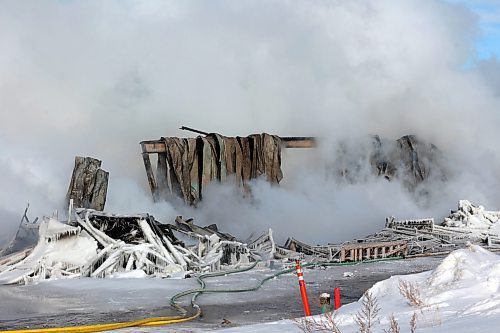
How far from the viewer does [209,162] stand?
788 inches

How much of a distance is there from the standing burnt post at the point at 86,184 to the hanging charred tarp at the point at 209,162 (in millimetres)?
2912

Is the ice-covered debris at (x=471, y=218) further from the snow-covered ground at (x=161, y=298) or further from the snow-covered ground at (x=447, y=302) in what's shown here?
the snow-covered ground at (x=447, y=302)

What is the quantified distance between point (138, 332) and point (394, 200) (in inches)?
661

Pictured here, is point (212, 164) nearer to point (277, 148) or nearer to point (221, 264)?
point (277, 148)

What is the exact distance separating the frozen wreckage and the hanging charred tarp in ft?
16.0

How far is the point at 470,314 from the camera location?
18.9ft

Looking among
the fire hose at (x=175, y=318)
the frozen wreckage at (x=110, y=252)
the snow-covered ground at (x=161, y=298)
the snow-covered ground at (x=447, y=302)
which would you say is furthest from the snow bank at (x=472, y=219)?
the snow-covered ground at (x=447, y=302)

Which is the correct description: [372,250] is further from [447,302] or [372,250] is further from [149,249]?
[447,302]

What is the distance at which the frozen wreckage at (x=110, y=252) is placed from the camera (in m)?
12.5

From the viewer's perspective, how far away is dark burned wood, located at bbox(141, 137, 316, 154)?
20.0 metres

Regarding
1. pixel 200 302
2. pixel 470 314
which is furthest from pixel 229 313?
pixel 470 314

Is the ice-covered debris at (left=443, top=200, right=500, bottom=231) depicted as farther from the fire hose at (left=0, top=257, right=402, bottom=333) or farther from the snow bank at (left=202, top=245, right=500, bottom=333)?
the snow bank at (left=202, top=245, right=500, bottom=333)

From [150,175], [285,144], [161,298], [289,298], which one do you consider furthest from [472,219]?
[161,298]

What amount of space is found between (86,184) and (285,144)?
6.73m
